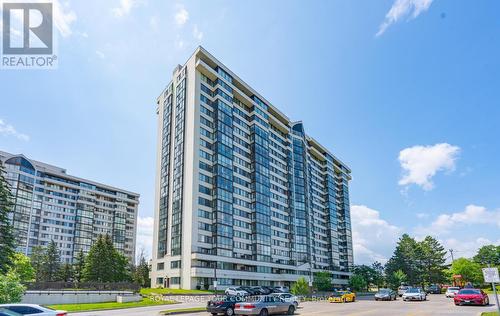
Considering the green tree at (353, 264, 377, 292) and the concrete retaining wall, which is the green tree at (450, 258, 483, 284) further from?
the concrete retaining wall

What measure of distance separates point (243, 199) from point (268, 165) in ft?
46.8

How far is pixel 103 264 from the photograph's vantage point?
72.6 meters

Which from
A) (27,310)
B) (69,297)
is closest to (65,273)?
(69,297)

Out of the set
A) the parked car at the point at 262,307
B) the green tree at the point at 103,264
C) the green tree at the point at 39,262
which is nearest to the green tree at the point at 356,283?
the green tree at the point at 103,264

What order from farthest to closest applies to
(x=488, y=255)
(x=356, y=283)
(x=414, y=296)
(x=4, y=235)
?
1. (x=488, y=255)
2. (x=356, y=283)
3. (x=4, y=235)
4. (x=414, y=296)

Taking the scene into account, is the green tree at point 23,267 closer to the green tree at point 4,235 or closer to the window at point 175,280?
the green tree at point 4,235

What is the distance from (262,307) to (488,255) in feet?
448

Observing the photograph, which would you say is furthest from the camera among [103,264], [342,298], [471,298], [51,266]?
[51,266]

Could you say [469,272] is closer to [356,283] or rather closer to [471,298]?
[356,283]

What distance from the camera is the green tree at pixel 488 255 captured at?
127 m

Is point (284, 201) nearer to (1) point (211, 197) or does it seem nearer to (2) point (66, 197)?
Result: (1) point (211, 197)

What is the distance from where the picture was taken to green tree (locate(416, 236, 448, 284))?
10756 cm

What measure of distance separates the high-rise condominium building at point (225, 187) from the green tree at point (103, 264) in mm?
7937

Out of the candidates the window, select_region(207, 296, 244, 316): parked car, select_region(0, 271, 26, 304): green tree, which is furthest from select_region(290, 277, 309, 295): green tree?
select_region(0, 271, 26, 304): green tree
